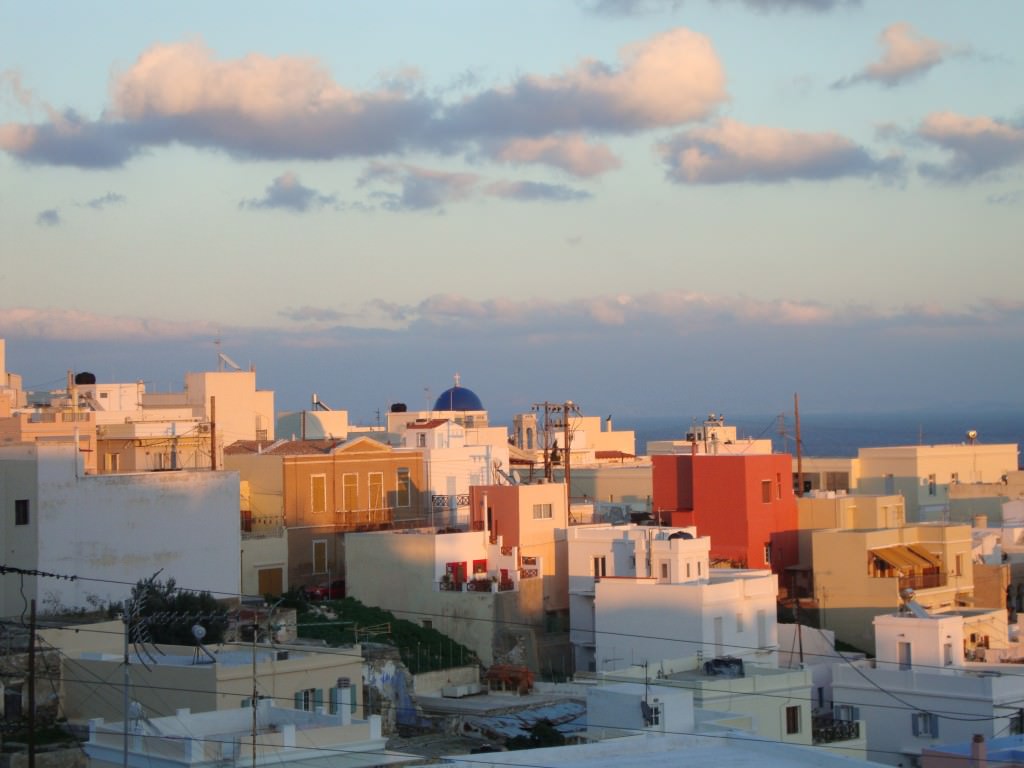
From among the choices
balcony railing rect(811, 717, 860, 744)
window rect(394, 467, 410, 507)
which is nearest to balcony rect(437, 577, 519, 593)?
window rect(394, 467, 410, 507)

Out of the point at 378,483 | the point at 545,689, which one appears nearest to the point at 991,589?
the point at 545,689

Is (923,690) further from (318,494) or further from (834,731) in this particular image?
(318,494)

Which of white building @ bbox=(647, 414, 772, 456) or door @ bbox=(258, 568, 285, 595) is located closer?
door @ bbox=(258, 568, 285, 595)

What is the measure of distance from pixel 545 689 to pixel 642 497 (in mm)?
21637

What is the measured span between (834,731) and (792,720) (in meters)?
0.98

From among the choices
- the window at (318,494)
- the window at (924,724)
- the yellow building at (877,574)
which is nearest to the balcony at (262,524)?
the window at (318,494)

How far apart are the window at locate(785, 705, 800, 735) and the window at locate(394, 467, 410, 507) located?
18592 mm

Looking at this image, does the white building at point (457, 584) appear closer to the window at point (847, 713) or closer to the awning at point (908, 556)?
the awning at point (908, 556)

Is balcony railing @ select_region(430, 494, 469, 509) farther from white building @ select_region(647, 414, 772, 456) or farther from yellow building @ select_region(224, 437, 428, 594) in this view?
white building @ select_region(647, 414, 772, 456)

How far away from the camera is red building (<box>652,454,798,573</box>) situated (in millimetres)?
44812

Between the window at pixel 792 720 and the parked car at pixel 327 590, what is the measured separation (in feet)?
→ 48.5

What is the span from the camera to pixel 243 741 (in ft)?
74.9

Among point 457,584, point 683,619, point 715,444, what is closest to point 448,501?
point 457,584

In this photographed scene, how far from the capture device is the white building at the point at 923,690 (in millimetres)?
31766
